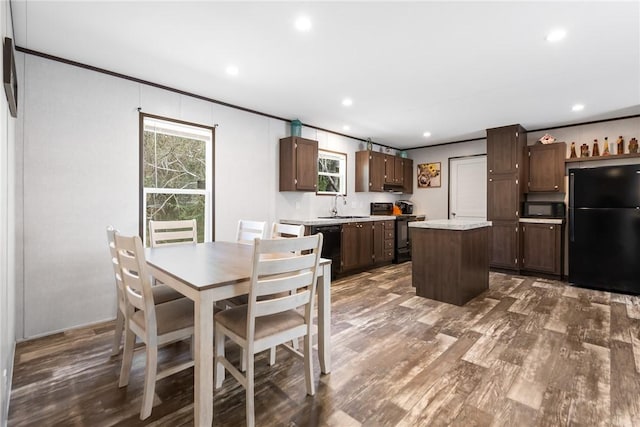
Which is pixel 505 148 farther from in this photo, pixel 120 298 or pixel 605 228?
pixel 120 298

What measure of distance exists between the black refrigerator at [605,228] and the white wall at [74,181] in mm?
5323

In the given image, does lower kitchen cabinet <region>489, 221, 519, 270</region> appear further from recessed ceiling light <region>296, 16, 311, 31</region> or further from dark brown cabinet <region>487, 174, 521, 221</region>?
recessed ceiling light <region>296, 16, 311, 31</region>

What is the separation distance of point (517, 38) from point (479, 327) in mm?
2509

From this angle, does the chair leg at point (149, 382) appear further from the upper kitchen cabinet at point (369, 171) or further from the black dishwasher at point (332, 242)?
the upper kitchen cabinet at point (369, 171)

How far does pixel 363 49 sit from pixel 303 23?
0.61 m

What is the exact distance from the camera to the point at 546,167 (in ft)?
16.2

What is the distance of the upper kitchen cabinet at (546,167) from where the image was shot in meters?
4.82

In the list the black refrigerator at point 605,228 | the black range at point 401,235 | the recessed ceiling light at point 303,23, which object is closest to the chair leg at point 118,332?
the recessed ceiling light at point 303,23

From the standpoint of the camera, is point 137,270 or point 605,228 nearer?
point 137,270

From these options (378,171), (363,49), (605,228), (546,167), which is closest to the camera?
(363,49)

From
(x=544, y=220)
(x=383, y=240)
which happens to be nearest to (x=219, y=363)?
(x=383, y=240)

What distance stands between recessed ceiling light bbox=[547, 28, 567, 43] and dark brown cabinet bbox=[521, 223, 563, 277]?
3327 mm

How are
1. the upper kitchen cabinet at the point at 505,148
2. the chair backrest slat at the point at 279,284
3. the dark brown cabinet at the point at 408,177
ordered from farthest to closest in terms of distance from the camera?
the dark brown cabinet at the point at 408,177 < the upper kitchen cabinet at the point at 505,148 < the chair backrest slat at the point at 279,284

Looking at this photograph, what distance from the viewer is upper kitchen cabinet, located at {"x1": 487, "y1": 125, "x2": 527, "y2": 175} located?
4.93 m
